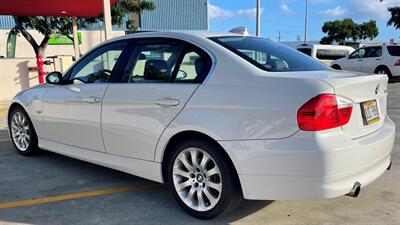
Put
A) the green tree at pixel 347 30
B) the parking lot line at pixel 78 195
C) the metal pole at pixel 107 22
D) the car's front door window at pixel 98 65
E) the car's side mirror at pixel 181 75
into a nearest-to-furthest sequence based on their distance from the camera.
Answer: the car's side mirror at pixel 181 75
the parking lot line at pixel 78 195
the car's front door window at pixel 98 65
the metal pole at pixel 107 22
the green tree at pixel 347 30

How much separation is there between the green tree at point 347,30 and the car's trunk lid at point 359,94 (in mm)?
67499

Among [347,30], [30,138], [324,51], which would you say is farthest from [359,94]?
[347,30]

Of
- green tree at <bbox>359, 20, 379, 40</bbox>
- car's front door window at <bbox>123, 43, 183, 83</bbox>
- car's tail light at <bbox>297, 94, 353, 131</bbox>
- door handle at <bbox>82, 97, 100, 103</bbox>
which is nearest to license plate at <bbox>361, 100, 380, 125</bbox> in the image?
car's tail light at <bbox>297, 94, 353, 131</bbox>

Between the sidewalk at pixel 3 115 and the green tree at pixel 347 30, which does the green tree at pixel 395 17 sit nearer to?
the green tree at pixel 347 30

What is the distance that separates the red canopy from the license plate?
1082cm

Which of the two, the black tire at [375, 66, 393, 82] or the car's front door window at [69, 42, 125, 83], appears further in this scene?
the black tire at [375, 66, 393, 82]

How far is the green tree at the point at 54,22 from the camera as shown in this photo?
1984 centimetres

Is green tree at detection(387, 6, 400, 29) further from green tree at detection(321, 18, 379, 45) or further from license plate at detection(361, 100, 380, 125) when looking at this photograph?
license plate at detection(361, 100, 380, 125)

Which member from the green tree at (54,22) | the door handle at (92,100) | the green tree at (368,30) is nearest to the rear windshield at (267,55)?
the door handle at (92,100)

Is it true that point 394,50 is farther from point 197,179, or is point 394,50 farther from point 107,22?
point 197,179

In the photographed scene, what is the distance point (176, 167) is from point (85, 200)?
1.10m

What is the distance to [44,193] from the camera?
4.44m

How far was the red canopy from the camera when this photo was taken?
12.7 meters

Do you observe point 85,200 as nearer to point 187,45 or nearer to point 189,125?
point 189,125
